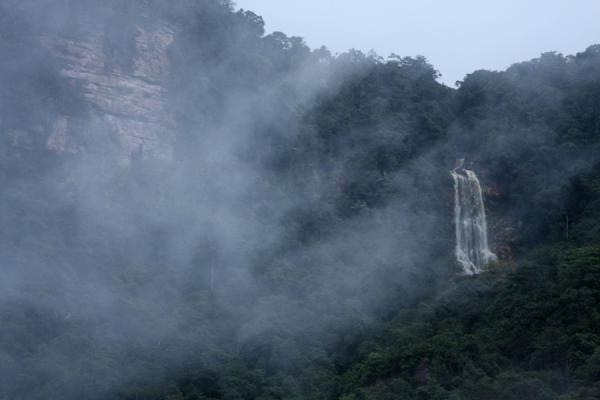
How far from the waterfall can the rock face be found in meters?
10.2

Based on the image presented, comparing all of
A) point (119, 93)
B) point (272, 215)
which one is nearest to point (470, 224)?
point (272, 215)

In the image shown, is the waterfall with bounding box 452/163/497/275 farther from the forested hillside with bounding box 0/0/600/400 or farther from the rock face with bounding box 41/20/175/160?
the rock face with bounding box 41/20/175/160

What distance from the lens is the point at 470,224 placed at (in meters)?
29.9

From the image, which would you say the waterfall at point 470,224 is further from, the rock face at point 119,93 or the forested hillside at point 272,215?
the rock face at point 119,93

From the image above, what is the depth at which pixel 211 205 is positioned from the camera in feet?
95.1

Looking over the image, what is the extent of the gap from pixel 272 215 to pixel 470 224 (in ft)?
22.5

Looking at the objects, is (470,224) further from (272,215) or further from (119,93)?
(119,93)

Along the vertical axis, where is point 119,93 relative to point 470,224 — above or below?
above

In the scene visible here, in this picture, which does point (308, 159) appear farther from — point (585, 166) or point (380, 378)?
point (380, 378)

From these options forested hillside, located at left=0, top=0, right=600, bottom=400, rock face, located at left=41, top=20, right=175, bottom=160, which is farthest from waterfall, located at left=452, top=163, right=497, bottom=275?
rock face, located at left=41, top=20, right=175, bottom=160

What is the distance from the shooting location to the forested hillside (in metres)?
19.8

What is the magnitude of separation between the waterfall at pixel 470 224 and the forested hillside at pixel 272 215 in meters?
0.35

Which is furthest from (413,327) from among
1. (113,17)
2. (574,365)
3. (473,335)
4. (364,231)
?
(113,17)

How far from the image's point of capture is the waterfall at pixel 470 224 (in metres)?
28.9
